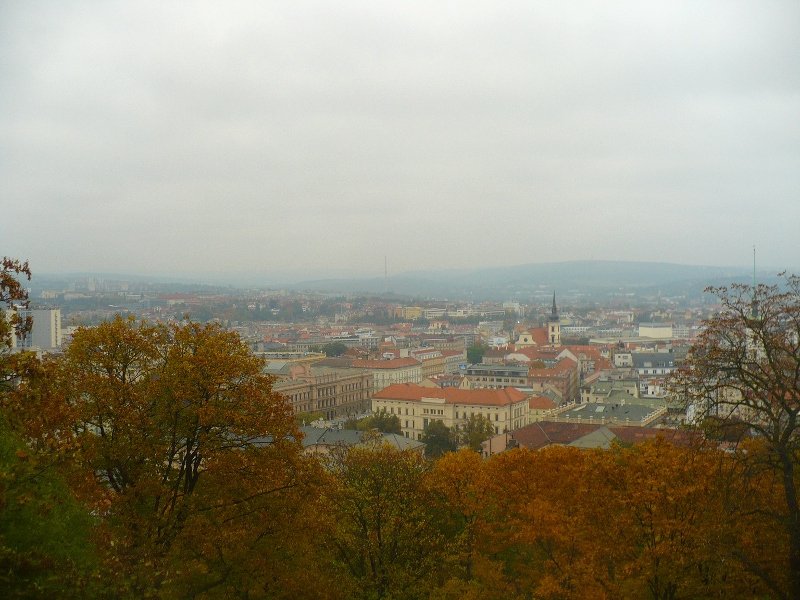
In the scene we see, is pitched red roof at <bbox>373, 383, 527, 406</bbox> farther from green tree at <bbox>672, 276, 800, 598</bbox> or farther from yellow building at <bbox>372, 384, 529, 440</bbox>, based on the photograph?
green tree at <bbox>672, 276, 800, 598</bbox>

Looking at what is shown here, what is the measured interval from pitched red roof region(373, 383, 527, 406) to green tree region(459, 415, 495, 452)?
7.37 meters

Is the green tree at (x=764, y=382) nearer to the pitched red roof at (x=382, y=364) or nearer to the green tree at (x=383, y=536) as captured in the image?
the green tree at (x=383, y=536)

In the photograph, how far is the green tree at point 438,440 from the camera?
50797mm

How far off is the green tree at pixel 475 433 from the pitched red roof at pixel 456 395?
7366 millimetres

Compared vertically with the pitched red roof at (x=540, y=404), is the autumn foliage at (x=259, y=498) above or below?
above

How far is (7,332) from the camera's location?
10.1m

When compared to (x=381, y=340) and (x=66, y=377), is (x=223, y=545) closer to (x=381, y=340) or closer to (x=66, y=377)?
(x=66, y=377)

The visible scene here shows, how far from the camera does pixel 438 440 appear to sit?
5253 cm

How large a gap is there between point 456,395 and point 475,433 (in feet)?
42.4

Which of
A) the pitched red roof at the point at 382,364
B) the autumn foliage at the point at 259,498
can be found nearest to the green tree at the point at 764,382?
the autumn foliage at the point at 259,498

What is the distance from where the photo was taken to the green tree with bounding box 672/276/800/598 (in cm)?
1329

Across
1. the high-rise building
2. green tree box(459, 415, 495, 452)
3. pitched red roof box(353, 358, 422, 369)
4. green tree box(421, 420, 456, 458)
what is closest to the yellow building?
green tree box(459, 415, 495, 452)

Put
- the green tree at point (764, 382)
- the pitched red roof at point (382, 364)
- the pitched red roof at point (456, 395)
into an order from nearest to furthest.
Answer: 1. the green tree at point (764, 382)
2. the pitched red roof at point (456, 395)
3. the pitched red roof at point (382, 364)

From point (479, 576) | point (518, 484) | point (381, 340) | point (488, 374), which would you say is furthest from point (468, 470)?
point (381, 340)
